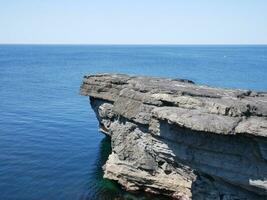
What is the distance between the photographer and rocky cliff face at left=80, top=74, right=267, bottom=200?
2208cm

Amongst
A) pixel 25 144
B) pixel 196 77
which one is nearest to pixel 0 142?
pixel 25 144

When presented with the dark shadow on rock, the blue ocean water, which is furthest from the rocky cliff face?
the blue ocean water

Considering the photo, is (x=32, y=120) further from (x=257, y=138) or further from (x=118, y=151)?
(x=257, y=138)

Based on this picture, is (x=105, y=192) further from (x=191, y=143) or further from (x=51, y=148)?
(x=51, y=148)

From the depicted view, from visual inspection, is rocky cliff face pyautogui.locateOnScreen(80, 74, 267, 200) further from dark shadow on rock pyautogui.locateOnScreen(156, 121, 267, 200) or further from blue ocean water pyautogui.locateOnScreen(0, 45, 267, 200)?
blue ocean water pyautogui.locateOnScreen(0, 45, 267, 200)

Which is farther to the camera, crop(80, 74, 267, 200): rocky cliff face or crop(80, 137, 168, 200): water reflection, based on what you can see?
crop(80, 137, 168, 200): water reflection

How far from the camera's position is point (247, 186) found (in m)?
22.5

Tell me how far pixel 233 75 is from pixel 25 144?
75.0m

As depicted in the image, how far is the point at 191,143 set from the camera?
2375 centimetres

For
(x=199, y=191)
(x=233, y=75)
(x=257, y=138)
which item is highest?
(x=257, y=138)

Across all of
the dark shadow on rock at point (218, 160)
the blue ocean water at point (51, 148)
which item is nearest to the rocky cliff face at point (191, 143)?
the dark shadow on rock at point (218, 160)

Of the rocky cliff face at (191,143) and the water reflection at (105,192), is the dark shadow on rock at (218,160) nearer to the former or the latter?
the rocky cliff face at (191,143)

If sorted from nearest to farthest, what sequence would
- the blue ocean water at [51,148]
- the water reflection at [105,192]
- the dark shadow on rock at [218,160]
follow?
the dark shadow on rock at [218,160], the water reflection at [105,192], the blue ocean water at [51,148]

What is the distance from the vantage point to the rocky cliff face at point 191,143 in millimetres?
22078
